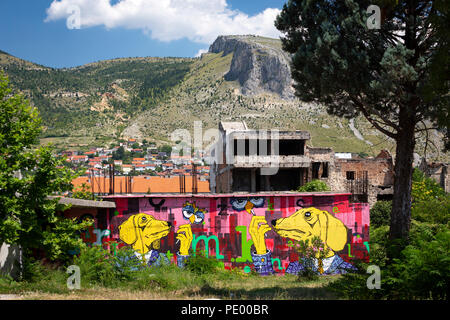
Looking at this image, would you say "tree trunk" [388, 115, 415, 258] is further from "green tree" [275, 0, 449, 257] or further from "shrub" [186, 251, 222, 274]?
"shrub" [186, 251, 222, 274]

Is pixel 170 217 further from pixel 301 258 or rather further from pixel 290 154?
pixel 290 154

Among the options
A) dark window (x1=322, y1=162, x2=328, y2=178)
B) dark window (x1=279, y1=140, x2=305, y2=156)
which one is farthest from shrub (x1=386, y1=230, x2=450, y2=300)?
dark window (x1=322, y1=162, x2=328, y2=178)

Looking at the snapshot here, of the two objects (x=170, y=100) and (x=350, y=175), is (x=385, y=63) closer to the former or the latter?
(x=350, y=175)

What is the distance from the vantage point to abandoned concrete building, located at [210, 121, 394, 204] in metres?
37.6

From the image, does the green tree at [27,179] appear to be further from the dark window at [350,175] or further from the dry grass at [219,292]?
the dark window at [350,175]

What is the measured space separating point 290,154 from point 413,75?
88.5ft

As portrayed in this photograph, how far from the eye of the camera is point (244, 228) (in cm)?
1744

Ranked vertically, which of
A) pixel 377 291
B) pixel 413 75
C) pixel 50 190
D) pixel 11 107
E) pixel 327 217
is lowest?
pixel 377 291

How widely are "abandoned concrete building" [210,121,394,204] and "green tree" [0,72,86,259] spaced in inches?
990

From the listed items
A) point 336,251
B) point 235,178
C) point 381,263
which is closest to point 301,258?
point 336,251

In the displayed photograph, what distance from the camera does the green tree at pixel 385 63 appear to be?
13.6 m
